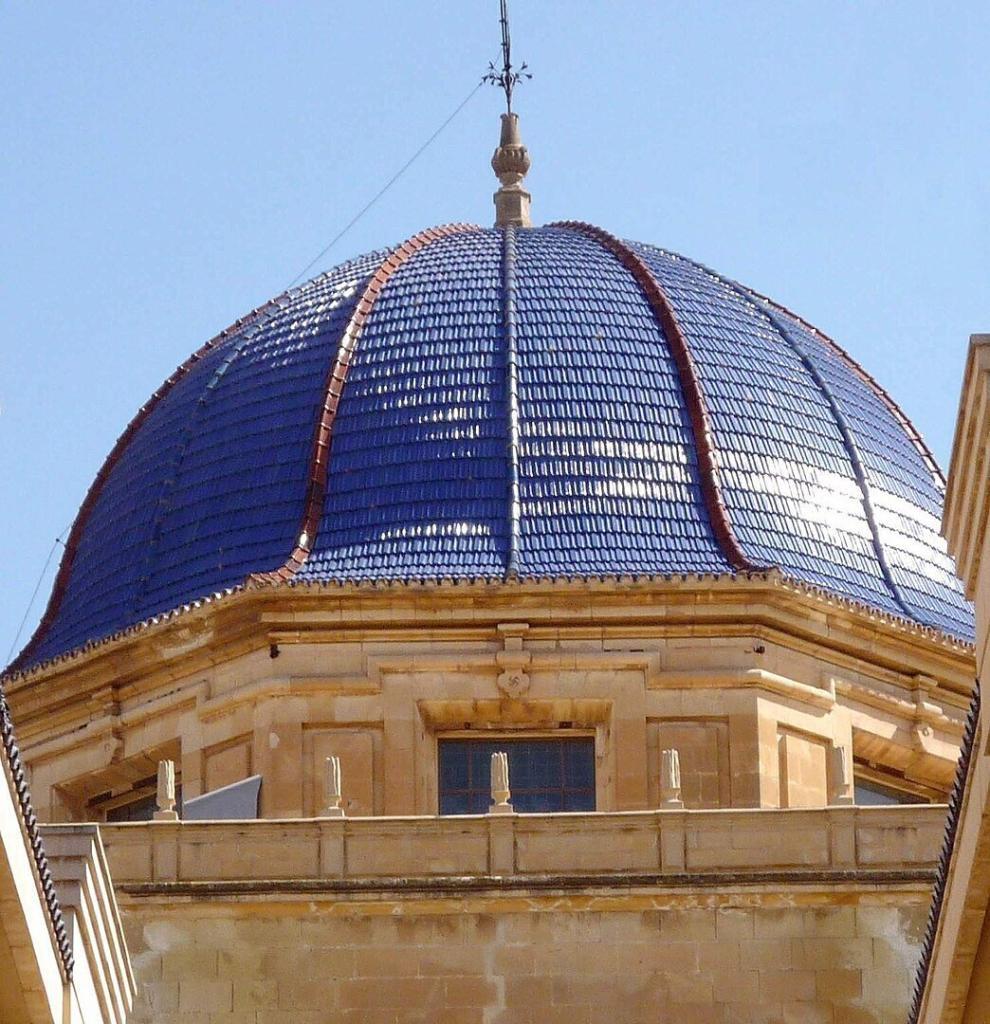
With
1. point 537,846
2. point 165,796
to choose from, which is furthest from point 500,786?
point 165,796

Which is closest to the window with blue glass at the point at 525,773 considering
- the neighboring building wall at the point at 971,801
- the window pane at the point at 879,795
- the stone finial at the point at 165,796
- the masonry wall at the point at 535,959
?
the window pane at the point at 879,795

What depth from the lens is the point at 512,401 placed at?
35.8m

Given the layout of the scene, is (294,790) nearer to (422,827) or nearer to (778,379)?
(422,827)

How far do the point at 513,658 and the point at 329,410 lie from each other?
363cm

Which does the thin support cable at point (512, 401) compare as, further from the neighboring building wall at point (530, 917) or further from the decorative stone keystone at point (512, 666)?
the neighboring building wall at point (530, 917)

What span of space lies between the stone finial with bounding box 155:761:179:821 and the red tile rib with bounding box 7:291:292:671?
210 inches

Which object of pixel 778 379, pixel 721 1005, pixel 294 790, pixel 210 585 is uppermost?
pixel 778 379

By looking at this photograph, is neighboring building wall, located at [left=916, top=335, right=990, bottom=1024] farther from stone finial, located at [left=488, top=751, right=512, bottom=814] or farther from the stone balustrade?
stone finial, located at [left=488, top=751, right=512, bottom=814]

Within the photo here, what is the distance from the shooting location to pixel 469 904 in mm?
30438

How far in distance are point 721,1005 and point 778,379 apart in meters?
8.38

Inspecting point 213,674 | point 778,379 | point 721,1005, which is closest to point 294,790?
point 213,674

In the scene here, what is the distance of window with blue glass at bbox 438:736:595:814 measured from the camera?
33281 millimetres

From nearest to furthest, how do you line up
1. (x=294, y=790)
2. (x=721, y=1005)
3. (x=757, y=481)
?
(x=721, y=1005) → (x=294, y=790) → (x=757, y=481)

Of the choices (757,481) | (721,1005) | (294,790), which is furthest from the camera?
(757,481)
